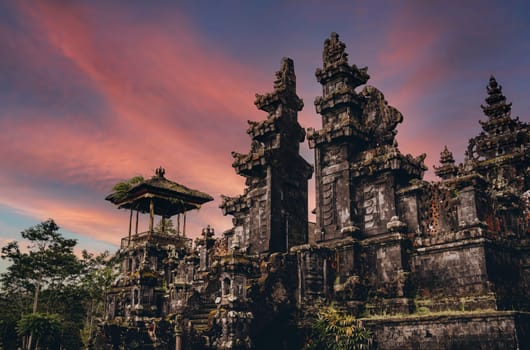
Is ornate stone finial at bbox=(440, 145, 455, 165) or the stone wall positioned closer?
the stone wall

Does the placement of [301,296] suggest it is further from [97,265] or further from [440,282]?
[97,265]

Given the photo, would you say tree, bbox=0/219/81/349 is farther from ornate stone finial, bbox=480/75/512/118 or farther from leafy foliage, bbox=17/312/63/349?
ornate stone finial, bbox=480/75/512/118

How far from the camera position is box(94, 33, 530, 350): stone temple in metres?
18.1

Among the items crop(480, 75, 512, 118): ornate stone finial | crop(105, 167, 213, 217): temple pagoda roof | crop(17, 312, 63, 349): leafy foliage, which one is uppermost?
crop(480, 75, 512, 118): ornate stone finial

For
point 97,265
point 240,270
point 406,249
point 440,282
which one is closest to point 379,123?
point 406,249

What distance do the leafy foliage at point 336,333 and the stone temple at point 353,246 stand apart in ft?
1.51

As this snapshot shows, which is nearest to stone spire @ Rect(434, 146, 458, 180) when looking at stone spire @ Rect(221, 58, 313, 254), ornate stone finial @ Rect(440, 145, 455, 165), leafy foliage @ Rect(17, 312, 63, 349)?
ornate stone finial @ Rect(440, 145, 455, 165)

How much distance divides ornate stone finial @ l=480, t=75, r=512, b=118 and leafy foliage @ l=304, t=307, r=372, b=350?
51.4 feet

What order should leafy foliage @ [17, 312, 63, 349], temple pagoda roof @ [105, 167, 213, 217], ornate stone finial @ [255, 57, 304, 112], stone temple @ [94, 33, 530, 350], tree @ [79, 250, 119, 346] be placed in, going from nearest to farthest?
stone temple @ [94, 33, 530, 350], ornate stone finial @ [255, 57, 304, 112], temple pagoda roof @ [105, 167, 213, 217], leafy foliage @ [17, 312, 63, 349], tree @ [79, 250, 119, 346]

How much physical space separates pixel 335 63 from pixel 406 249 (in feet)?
Result: 34.0

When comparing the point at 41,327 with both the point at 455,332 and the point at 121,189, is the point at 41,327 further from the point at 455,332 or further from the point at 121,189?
the point at 455,332

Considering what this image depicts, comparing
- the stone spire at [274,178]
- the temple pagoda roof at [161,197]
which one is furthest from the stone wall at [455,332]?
the temple pagoda roof at [161,197]

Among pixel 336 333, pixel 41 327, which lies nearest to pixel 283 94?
pixel 336 333

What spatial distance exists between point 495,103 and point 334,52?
10.3 meters
